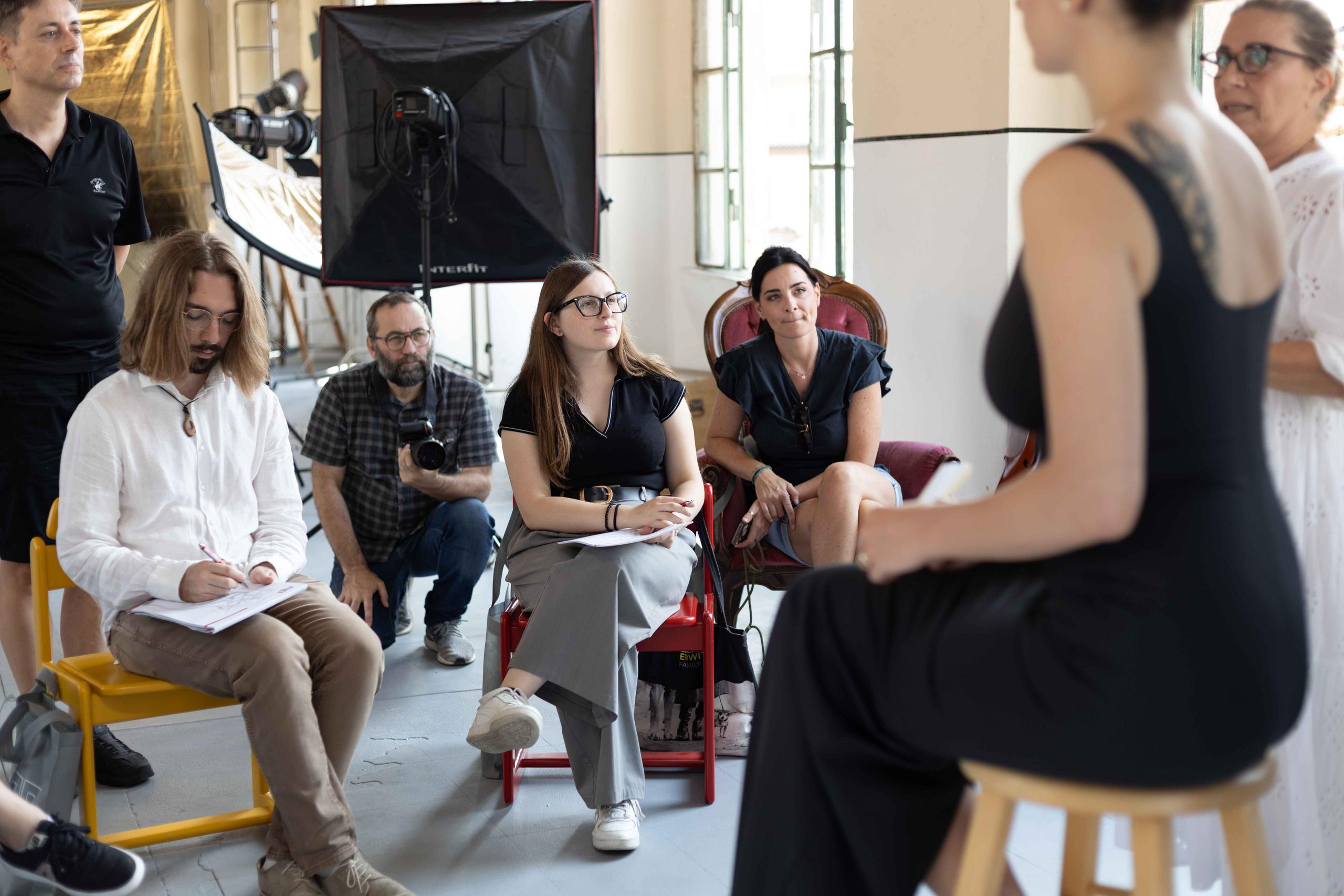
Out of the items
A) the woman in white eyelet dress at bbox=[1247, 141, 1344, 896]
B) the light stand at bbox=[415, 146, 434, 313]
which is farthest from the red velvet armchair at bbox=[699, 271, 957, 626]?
the woman in white eyelet dress at bbox=[1247, 141, 1344, 896]

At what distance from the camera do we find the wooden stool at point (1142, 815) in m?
1.14

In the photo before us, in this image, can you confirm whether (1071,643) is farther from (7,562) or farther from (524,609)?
(7,562)

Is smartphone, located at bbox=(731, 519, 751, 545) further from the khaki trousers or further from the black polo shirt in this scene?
the black polo shirt

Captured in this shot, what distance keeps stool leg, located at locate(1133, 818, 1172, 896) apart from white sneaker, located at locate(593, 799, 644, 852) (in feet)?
4.35

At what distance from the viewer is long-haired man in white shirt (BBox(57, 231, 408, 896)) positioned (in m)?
2.08

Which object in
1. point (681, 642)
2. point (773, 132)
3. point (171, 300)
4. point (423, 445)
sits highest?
point (773, 132)

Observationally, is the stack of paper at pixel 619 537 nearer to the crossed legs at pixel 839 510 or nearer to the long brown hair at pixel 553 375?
the long brown hair at pixel 553 375

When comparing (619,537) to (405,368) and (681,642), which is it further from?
(405,368)

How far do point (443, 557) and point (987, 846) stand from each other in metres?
2.26

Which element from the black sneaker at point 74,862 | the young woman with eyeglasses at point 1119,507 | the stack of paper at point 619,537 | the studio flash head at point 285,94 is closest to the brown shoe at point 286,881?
→ the black sneaker at point 74,862

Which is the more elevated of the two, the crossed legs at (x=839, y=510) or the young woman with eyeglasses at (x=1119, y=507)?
the young woman with eyeglasses at (x=1119, y=507)

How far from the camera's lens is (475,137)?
3873 mm

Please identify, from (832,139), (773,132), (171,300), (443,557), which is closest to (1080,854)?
(171,300)

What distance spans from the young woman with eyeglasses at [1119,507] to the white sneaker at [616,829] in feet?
3.90
